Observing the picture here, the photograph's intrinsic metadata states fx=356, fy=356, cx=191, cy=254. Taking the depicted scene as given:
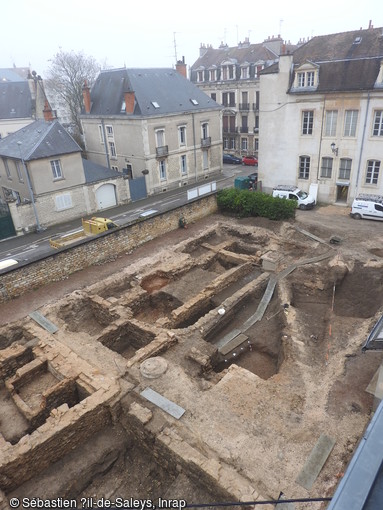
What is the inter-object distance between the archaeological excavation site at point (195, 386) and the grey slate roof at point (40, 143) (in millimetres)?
14556

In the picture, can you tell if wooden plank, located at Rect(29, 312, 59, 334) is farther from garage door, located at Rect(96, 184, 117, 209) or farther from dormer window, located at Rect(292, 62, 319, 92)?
dormer window, located at Rect(292, 62, 319, 92)

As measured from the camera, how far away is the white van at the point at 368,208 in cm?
2295

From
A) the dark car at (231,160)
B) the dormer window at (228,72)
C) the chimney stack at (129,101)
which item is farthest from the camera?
the dark car at (231,160)

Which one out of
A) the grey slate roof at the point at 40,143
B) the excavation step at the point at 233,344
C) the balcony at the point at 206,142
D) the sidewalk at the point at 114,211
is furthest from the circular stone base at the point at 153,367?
the balcony at the point at 206,142

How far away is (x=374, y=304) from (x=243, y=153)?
35.1m

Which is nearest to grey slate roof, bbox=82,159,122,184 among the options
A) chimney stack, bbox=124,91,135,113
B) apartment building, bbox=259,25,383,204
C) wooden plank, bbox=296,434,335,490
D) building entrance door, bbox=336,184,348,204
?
chimney stack, bbox=124,91,135,113

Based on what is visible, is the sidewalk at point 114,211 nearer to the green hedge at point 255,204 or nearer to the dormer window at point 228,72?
the green hedge at point 255,204

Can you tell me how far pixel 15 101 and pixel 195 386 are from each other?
46.1m

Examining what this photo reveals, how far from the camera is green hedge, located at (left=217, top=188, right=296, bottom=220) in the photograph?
23.2 meters

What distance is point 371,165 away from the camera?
25328mm

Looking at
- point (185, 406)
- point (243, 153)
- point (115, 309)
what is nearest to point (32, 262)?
point (115, 309)

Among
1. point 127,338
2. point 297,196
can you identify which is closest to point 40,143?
point 127,338

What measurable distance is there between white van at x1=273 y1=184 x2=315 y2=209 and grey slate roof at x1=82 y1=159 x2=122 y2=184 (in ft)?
46.6

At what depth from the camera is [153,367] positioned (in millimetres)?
11531
